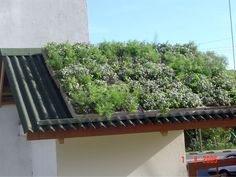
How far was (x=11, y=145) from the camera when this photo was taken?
12086 mm

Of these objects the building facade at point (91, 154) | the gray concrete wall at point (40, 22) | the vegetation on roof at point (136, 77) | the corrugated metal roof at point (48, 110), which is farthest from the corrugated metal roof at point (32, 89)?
the gray concrete wall at point (40, 22)

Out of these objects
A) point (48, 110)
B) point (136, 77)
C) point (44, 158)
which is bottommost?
point (44, 158)

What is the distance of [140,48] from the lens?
1118 cm

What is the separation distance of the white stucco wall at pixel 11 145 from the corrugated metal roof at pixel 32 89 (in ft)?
6.31

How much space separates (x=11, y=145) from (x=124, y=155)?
3898mm

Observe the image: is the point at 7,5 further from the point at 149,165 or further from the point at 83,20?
the point at 149,165

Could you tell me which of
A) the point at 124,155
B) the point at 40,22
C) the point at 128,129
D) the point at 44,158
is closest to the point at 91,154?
the point at 124,155

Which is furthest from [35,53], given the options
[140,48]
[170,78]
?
[170,78]

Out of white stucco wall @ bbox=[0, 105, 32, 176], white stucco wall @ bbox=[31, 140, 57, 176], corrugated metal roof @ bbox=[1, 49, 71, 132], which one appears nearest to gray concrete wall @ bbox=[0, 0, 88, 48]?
white stucco wall @ bbox=[0, 105, 32, 176]

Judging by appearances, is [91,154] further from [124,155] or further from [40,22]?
[40,22]

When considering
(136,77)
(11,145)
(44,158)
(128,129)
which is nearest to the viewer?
(128,129)

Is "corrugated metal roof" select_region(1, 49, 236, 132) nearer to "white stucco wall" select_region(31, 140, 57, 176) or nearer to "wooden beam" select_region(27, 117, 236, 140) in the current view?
"wooden beam" select_region(27, 117, 236, 140)

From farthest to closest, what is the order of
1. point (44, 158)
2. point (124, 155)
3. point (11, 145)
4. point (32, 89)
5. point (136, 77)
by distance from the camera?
1. point (11, 145)
2. point (136, 77)
3. point (44, 158)
4. point (32, 89)
5. point (124, 155)

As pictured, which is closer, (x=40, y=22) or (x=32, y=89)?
(x=32, y=89)
